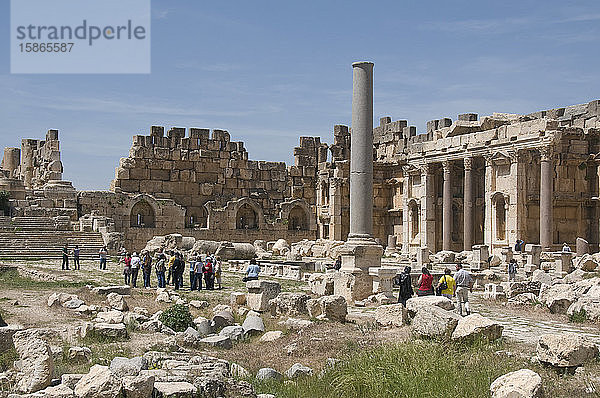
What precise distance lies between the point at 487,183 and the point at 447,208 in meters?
2.91

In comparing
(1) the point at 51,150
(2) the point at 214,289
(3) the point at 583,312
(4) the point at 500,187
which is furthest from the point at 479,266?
(1) the point at 51,150

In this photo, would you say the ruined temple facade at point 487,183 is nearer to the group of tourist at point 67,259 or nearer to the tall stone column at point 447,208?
the tall stone column at point 447,208

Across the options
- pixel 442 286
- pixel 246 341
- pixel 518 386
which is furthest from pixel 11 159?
pixel 518 386

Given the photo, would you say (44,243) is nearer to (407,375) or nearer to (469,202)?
(469,202)

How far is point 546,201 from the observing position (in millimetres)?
30953

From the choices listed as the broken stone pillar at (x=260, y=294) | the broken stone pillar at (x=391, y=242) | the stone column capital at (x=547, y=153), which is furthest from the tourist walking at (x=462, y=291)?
the broken stone pillar at (x=391, y=242)

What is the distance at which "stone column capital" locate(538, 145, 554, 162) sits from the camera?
30547 millimetres

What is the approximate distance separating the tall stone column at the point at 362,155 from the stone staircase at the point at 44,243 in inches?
646

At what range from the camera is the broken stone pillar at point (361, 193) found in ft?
59.5

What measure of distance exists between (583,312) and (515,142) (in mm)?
19185

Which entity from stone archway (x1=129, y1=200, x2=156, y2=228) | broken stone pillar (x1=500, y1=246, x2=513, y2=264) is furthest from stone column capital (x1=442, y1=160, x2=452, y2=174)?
stone archway (x1=129, y1=200, x2=156, y2=228)

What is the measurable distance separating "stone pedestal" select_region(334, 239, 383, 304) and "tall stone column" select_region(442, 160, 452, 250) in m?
19.0

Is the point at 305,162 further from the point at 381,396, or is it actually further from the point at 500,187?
the point at 381,396

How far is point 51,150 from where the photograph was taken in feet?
143
